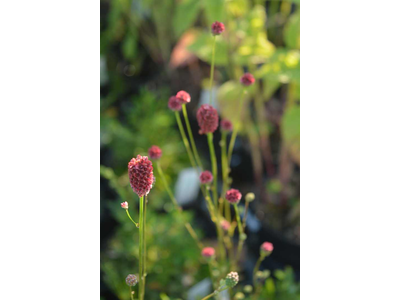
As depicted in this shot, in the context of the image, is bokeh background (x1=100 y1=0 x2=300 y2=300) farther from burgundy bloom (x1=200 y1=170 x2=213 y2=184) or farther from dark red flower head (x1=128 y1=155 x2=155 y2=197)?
dark red flower head (x1=128 y1=155 x2=155 y2=197)

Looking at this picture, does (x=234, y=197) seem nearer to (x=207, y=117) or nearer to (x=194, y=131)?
(x=207, y=117)

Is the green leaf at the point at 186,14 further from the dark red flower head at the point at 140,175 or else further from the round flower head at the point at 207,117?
the dark red flower head at the point at 140,175

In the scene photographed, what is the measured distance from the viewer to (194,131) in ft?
4.79

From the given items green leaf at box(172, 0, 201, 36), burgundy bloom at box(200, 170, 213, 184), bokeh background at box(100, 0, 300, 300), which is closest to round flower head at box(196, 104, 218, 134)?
burgundy bloom at box(200, 170, 213, 184)

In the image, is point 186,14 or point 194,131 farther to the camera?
point 194,131

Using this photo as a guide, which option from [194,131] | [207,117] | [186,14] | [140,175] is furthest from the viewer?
[194,131]

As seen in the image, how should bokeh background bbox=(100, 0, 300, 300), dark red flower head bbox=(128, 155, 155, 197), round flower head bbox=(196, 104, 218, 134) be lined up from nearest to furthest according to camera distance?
dark red flower head bbox=(128, 155, 155, 197), round flower head bbox=(196, 104, 218, 134), bokeh background bbox=(100, 0, 300, 300)

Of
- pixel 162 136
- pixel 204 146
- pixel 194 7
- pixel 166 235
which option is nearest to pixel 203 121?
pixel 166 235

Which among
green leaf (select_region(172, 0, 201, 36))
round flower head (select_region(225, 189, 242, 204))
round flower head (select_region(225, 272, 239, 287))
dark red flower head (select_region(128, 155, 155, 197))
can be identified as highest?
green leaf (select_region(172, 0, 201, 36))

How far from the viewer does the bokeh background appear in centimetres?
87

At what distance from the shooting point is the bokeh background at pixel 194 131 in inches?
34.4

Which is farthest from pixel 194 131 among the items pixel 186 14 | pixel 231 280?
pixel 231 280

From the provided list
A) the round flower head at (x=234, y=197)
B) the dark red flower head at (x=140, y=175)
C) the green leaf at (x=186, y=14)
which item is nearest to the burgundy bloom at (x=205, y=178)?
the round flower head at (x=234, y=197)
